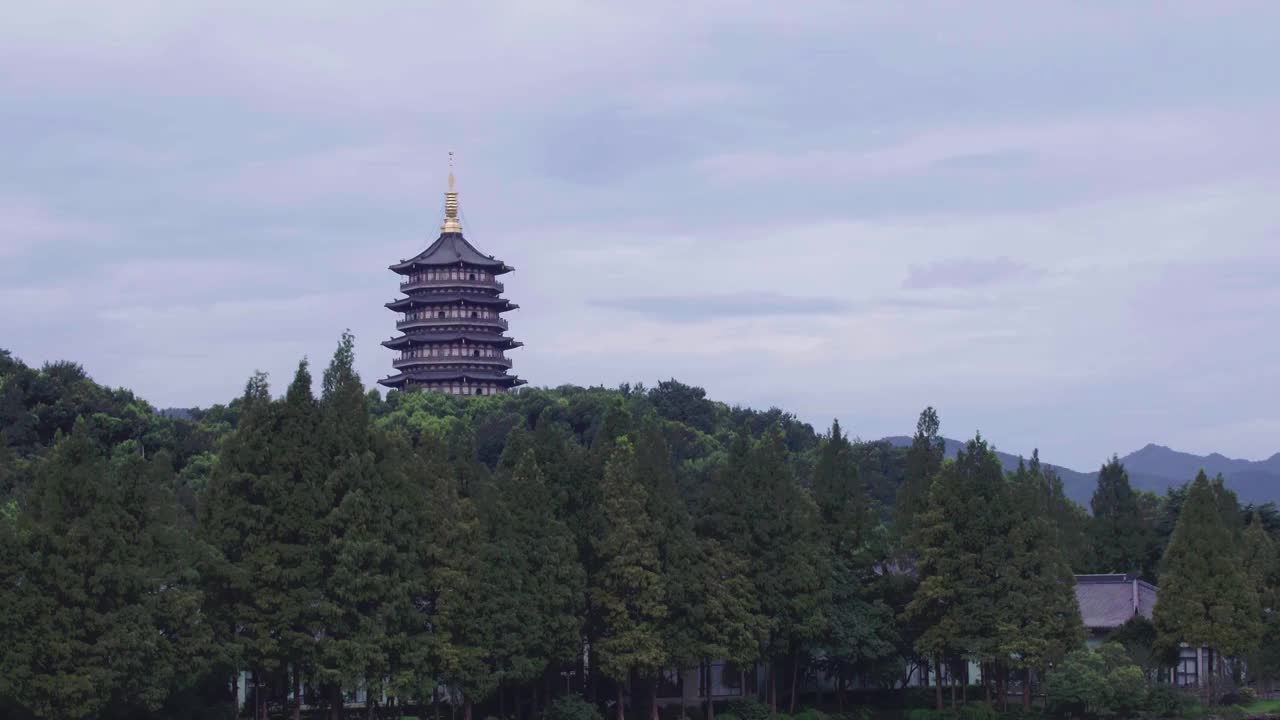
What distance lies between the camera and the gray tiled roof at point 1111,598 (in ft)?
200

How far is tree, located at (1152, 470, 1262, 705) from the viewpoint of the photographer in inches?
2146

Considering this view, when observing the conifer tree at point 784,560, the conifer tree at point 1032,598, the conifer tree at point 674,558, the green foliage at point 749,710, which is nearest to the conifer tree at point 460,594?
the conifer tree at point 674,558

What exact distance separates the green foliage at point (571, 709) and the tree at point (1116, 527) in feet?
99.7

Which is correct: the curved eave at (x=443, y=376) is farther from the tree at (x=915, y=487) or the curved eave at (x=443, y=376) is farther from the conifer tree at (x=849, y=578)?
the conifer tree at (x=849, y=578)

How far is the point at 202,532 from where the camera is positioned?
39781mm

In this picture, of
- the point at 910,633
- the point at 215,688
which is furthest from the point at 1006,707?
the point at 215,688

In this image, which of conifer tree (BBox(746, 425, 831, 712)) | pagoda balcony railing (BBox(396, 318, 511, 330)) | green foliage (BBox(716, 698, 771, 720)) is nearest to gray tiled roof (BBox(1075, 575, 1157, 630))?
conifer tree (BBox(746, 425, 831, 712))

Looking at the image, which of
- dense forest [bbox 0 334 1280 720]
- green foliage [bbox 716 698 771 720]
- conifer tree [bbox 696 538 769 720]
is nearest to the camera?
dense forest [bbox 0 334 1280 720]

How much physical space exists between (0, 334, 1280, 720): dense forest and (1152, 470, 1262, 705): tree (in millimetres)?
100

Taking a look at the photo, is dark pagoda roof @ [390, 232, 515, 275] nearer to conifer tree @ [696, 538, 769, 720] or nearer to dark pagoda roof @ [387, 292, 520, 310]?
dark pagoda roof @ [387, 292, 520, 310]

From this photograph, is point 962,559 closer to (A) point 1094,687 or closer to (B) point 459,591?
(A) point 1094,687

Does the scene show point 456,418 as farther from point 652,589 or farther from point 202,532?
point 202,532

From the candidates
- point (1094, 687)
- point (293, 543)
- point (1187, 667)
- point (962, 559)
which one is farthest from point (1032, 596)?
point (293, 543)

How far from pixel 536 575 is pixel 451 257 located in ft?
197
